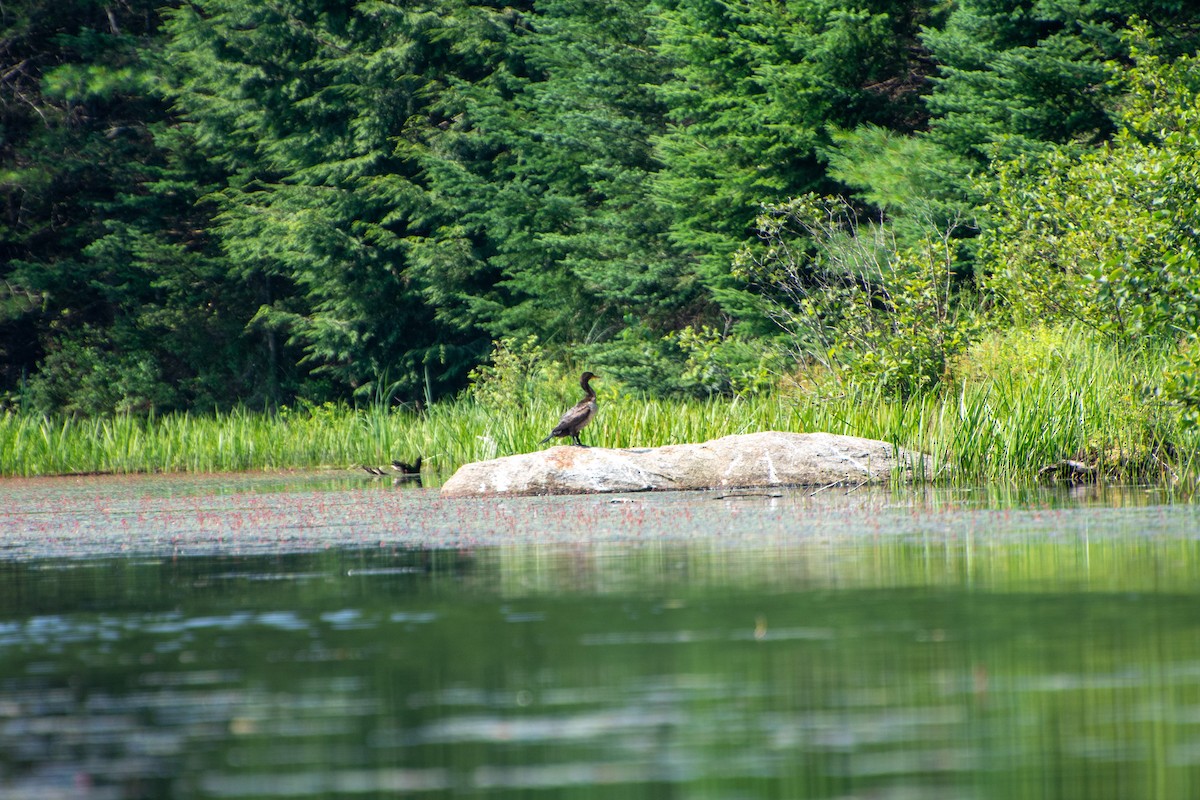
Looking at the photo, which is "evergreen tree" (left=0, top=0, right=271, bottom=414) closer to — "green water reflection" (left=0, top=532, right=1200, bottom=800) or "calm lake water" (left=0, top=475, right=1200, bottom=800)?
"calm lake water" (left=0, top=475, right=1200, bottom=800)

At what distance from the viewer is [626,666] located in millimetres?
5133

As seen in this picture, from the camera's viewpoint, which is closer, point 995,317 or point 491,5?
point 995,317

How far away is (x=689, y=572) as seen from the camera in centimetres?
762

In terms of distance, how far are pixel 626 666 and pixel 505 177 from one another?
28.4m

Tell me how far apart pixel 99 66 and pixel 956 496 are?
25.8 meters

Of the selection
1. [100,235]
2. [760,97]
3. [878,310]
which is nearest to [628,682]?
[878,310]

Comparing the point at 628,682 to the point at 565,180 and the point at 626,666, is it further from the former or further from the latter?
the point at 565,180

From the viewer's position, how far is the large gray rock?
47.3ft

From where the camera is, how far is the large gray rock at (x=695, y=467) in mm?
14422

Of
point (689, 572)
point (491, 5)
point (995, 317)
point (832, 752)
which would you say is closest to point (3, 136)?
point (491, 5)

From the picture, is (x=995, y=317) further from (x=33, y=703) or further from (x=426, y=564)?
(x=33, y=703)

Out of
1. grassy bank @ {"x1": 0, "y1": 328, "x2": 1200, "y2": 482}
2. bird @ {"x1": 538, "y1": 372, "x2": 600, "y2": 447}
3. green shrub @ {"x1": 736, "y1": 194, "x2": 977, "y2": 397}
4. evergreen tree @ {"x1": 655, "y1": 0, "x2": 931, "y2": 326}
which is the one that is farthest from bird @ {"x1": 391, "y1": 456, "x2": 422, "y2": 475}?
evergreen tree @ {"x1": 655, "y1": 0, "x2": 931, "y2": 326}

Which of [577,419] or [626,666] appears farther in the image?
[577,419]

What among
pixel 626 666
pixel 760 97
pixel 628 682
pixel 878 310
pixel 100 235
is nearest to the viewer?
pixel 628 682
